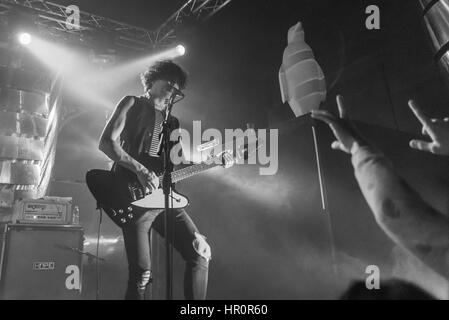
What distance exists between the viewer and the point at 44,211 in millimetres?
4094

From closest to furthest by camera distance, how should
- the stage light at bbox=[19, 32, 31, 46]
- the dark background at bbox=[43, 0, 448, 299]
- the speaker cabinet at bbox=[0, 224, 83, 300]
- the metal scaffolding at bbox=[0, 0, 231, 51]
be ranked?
the dark background at bbox=[43, 0, 448, 299] → the speaker cabinet at bbox=[0, 224, 83, 300] → the metal scaffolding at bbox=[0, 0, 231, 51] → the stage light at bbox=[19, 32, 31, 46]

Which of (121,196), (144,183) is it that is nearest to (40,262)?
(121,196)

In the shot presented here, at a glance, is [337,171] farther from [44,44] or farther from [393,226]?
[44,44]

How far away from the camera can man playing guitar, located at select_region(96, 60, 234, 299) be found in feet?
7.85

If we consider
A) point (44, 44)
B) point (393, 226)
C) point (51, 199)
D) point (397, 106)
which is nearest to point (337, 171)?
point (393, 226)

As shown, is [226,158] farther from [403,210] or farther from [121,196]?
[403,210]

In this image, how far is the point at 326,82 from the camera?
381 centimetres

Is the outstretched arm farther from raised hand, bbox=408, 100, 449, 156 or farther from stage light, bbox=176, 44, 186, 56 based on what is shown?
stage light, bbox=176, 44, 186, 56

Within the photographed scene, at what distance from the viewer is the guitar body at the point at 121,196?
2.48 meters

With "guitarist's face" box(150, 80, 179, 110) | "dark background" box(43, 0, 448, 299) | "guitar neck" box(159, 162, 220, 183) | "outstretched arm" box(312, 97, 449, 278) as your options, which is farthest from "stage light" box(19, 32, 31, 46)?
"outstretched arm" box(312, 97, 449, 278)

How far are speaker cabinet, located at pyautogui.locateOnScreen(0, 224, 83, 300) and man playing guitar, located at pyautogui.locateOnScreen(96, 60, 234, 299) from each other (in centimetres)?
181

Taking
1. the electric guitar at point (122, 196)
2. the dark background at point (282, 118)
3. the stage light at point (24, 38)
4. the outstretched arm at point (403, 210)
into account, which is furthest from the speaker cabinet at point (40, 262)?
the outstretched arm at point (403, 210)

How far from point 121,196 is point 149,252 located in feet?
1.43

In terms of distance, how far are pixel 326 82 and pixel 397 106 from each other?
81cm
